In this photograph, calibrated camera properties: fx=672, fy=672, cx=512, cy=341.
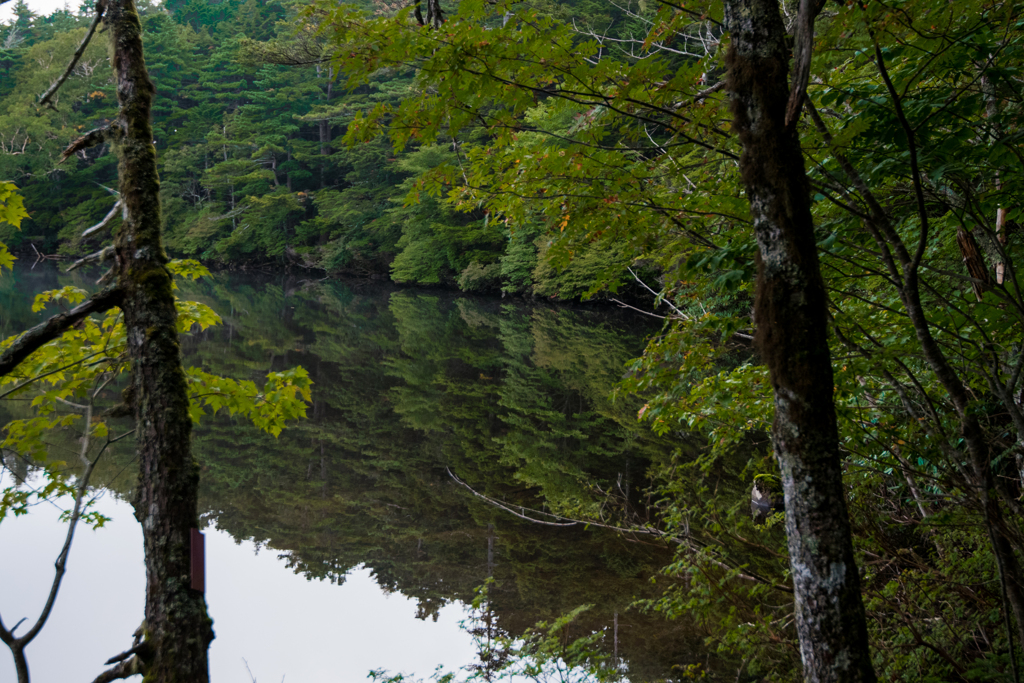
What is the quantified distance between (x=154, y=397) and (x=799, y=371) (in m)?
2.28

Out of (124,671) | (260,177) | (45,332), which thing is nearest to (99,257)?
(45,332)

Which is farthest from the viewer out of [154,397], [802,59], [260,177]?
[260,177]

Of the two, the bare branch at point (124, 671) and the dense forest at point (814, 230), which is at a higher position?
the dense forest at point (814, 230)

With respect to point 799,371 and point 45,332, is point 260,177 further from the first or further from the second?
point 799,371

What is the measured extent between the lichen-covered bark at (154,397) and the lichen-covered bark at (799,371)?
2.11 m

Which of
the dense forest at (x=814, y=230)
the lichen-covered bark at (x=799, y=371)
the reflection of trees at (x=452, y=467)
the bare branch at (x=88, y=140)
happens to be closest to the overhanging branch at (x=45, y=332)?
the dense forest at (x=814, y=230)

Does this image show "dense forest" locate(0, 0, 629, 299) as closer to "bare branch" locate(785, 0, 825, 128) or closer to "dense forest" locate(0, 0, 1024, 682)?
"dense forest" locate(0, 0, 1024, 682)

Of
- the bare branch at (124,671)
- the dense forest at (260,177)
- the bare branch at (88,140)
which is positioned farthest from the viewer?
the dense forest at (260,177)

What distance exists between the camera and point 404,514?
22.7ft

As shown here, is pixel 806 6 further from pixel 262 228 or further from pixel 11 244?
pixel 11 244

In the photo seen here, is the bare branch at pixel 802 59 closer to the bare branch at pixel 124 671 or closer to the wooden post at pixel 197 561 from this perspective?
the wooden post at pixel 197 561

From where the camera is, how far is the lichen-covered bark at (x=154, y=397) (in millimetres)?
2473

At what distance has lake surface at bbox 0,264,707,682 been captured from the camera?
16.0 ft

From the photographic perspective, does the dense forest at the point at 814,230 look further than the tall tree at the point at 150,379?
No
